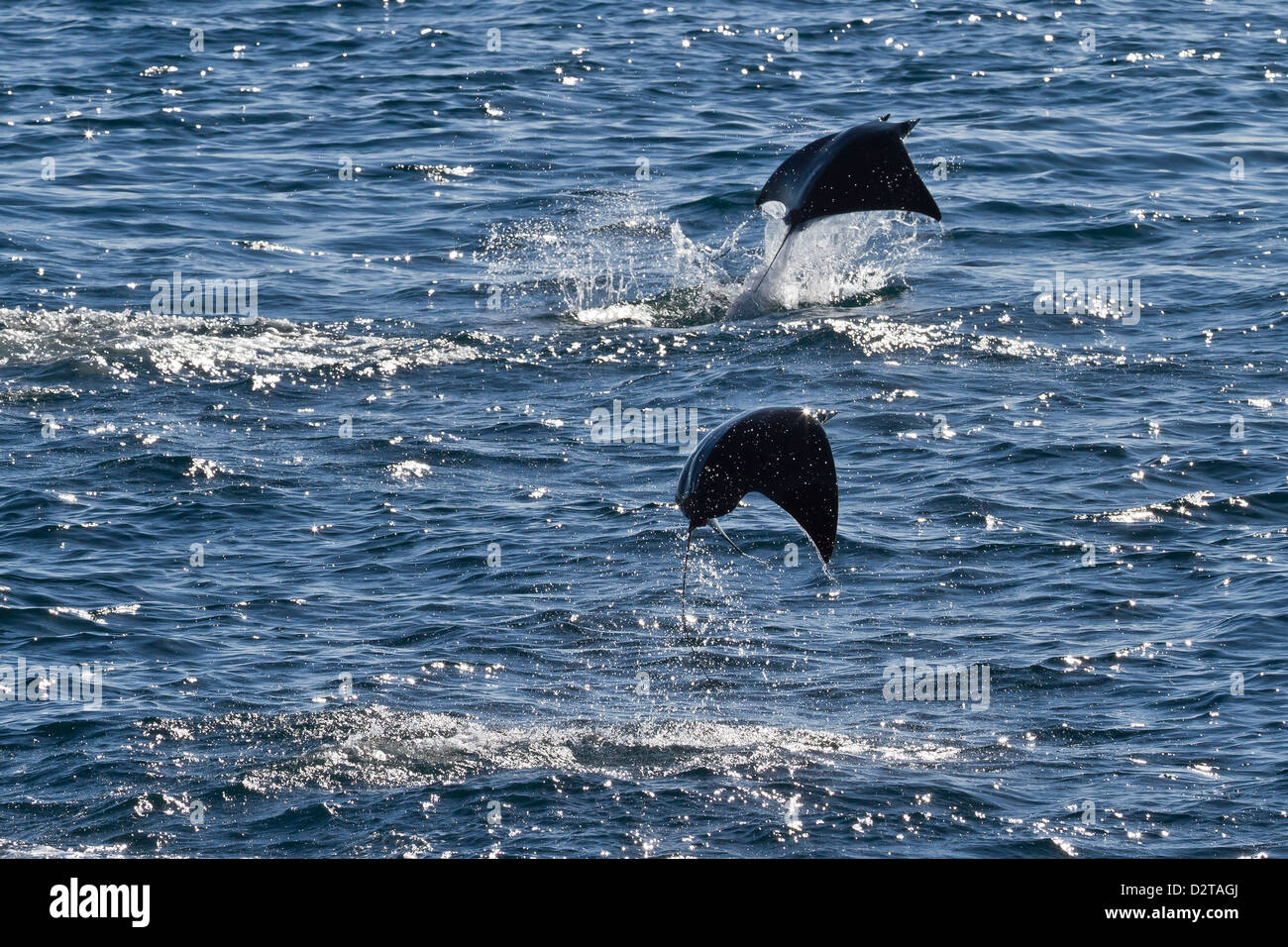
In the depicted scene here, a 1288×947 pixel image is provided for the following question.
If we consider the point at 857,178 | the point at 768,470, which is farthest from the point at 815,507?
A: the point at 857,178

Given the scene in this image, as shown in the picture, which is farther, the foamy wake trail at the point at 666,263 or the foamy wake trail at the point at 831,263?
the foamy wake trail at the point at 831,263

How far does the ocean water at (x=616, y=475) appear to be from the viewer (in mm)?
11297

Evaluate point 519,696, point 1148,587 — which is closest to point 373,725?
point 519,696

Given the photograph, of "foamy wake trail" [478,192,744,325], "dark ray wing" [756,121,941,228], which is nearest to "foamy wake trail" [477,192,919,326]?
"foamy wake trail" [478,192,744,325]

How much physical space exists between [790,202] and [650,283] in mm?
5480

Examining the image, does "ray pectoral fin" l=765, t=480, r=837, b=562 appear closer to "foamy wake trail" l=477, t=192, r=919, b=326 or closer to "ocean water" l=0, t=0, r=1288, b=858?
"ocean water" l=0, t=0, r=1288, b=858

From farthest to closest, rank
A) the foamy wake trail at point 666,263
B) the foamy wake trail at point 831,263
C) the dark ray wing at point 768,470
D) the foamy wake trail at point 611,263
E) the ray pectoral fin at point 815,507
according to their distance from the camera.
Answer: the foamy wake trail at point 831,263 → the foamy wake trail at point 666,263 → the foamy wake trail at point 611,263 → the ray pectoral fin at point 815,507 → the dark ray wing at point 768,470

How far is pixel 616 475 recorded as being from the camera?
641 inches

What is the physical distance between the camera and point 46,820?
10.8 meters

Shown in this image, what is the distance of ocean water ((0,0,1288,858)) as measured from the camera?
37.1 feet

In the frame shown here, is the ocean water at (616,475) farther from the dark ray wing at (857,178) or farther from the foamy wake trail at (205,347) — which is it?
the dark ray wing at (857,178)

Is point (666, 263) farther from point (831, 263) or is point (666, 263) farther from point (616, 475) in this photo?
point (616, 475)

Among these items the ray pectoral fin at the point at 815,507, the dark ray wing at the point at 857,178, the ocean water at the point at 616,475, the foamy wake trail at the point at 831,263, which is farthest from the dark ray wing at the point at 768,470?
the foamy wake trail at the point at 831,263

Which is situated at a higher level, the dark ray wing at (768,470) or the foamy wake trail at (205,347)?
the dark ray wing at (768,470)
